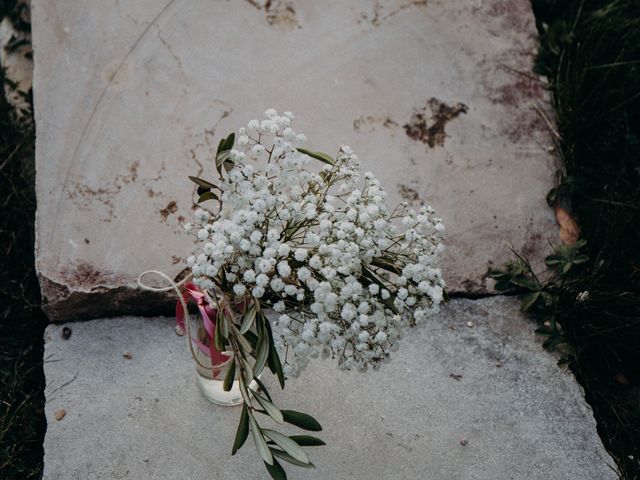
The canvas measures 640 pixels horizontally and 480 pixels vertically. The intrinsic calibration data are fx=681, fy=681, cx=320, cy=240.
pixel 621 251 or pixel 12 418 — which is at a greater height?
pixel 621 251

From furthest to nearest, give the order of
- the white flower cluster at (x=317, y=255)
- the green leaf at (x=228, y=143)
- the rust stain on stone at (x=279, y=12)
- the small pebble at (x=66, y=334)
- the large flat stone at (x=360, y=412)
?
1. the rust stain on stone at (x=279, y=12)
2. the small pebble at (x=66, y=334)
3. the large flat stone at (x=360, y=412)
4. the green leaf at (x=228, y=143)
5. the white flower cluster at (x=317, y=255)

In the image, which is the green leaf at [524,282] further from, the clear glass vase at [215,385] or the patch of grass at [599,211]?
the clear glass vase at [215,385]

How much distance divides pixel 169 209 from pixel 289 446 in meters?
1.00

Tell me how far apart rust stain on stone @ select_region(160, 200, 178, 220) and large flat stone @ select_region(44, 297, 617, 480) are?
34 cm

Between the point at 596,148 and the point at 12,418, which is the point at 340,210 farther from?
the point at 596,148

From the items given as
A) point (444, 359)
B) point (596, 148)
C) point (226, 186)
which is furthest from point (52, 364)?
point (596, 148)

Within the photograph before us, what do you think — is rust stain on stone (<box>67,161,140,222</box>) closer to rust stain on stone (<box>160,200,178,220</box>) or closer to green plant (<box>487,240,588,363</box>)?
rust stain on stone (<box>160,200,178,220</box>)

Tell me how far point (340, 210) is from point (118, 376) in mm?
1020

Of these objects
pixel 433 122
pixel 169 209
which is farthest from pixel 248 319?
pixel 433 122

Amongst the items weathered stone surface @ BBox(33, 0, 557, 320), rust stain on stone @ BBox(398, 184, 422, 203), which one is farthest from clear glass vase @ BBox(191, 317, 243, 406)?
rust stain on stone @ BBox(398, 184, 422, 203)

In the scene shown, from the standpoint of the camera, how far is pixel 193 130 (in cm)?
230

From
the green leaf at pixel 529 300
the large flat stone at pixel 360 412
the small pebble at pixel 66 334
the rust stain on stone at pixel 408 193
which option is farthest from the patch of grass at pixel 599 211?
the small pebble at pixel 66 334

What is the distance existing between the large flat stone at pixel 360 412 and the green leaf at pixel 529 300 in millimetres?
71

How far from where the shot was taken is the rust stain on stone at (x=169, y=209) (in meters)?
2.19
